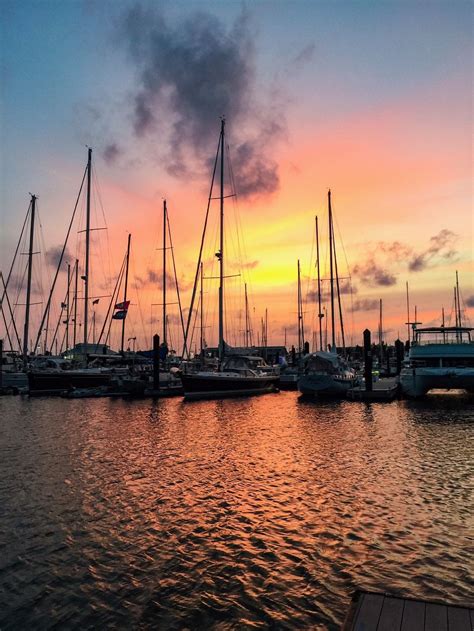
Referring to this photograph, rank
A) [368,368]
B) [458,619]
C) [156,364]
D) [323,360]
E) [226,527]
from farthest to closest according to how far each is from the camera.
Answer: [156,364] → [323,360] → [368,368] → [226,527] → [458,619]

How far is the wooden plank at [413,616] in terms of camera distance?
526 cm

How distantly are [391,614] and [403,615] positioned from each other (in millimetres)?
134

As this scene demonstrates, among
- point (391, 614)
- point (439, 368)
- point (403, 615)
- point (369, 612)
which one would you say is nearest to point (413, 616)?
point (403, 615)

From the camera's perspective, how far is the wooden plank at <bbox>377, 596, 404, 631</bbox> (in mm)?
5301

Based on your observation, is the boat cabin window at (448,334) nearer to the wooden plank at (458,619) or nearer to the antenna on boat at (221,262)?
the antenna on boat at (221,262)

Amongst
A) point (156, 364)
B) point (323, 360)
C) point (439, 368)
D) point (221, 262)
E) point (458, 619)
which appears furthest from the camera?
point (156, 364)

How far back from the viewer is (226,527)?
36.0 feet

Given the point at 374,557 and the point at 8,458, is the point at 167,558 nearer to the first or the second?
the point at 374,557

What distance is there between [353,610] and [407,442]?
1715 centimetres

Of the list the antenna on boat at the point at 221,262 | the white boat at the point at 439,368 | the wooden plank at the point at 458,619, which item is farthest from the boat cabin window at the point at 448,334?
the wooden plank at the point at 458,619

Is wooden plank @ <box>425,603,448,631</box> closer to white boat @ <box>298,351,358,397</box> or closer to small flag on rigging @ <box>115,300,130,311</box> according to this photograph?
white boat @ <box>298,351,358,397</box>

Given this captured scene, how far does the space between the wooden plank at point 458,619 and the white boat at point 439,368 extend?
1428 inches

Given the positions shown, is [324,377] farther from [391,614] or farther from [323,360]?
[391,614]

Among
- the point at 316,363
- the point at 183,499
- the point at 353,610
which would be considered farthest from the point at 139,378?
the point at 353,610
